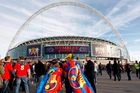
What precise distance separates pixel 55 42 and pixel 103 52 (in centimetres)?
2012

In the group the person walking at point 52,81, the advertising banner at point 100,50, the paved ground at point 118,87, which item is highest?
the advertising banner at point 100,50

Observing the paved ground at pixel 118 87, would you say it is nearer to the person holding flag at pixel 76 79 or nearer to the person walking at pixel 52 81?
the person holding flag at pixel 76 79

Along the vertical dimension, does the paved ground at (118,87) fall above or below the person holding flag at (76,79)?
below

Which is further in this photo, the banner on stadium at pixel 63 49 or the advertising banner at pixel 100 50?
the advertising banner at pixel 100 50

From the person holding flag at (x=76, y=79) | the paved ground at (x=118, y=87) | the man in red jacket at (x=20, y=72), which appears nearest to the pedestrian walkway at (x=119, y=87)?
the paved ground at (x=118, y=87)

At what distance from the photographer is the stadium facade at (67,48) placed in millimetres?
102000

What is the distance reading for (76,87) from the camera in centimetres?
884

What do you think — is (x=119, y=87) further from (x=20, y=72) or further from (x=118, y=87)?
(x=20, y=72)

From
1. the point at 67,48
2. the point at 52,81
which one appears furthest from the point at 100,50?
the point at 52,81

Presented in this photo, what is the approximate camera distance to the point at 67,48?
10125 centimetres

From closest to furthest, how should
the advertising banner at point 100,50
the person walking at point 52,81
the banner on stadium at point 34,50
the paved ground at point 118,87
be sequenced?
the person walking at point 52,81 < the paved ground at point 118,87 < the banner on stadium at point 34,50 < the advertising banner at point 100,50

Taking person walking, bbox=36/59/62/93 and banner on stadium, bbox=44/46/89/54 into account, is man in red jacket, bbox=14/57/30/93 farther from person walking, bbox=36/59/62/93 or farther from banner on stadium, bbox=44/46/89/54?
banner on stadium, bbox=44/46/89/54

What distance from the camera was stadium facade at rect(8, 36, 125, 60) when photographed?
102 metres

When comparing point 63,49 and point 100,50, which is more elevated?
point 63,49
